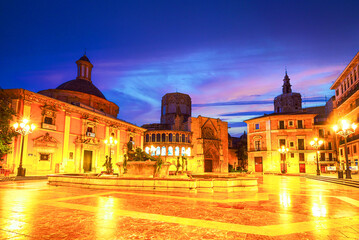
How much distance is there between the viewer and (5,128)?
2027cm

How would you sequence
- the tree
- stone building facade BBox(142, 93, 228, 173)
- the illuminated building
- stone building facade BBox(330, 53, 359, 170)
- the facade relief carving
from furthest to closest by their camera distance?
→ stone building facade BBox(142, 93, 228, 173)
the illuminated building
stone building facade BBox(330, 53, 359, 170)
the facade relief carving
the tree

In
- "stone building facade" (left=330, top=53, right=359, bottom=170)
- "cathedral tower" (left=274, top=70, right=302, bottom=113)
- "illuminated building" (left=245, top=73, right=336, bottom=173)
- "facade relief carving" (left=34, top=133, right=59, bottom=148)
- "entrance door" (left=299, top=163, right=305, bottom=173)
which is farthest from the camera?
"cathedral tower" (left=274, top=70, right=302, bottom=113)

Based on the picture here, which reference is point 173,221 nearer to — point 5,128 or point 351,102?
point 5,128

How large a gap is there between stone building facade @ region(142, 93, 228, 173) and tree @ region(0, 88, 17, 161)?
22576 mm

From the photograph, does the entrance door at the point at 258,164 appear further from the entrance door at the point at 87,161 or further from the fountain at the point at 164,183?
the fountain at the point at 164,183

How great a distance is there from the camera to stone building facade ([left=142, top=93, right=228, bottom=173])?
45.1 metres

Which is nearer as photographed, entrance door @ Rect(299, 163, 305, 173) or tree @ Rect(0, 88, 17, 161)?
tree @ Rect(0, 88, 17, 161)

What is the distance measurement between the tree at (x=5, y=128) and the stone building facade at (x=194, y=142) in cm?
2258

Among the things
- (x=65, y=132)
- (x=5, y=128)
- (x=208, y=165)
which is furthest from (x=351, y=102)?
(x=5, y=128)

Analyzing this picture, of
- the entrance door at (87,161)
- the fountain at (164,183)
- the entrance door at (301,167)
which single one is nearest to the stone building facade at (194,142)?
the entrance door at (87,161)

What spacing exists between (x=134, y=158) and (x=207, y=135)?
3613 centimetres

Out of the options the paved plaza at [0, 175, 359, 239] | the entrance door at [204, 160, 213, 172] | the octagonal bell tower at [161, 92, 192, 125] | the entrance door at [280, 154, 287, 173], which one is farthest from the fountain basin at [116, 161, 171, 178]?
the octagonal bell tower at [161, 92, 192, 125]

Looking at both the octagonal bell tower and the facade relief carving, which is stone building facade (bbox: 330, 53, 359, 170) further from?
Result: the facade relief carving

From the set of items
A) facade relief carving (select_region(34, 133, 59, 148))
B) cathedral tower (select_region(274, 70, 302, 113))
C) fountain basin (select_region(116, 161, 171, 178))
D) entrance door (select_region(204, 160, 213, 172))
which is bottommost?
entrance door (select_region(204, 160, 213, 172))
